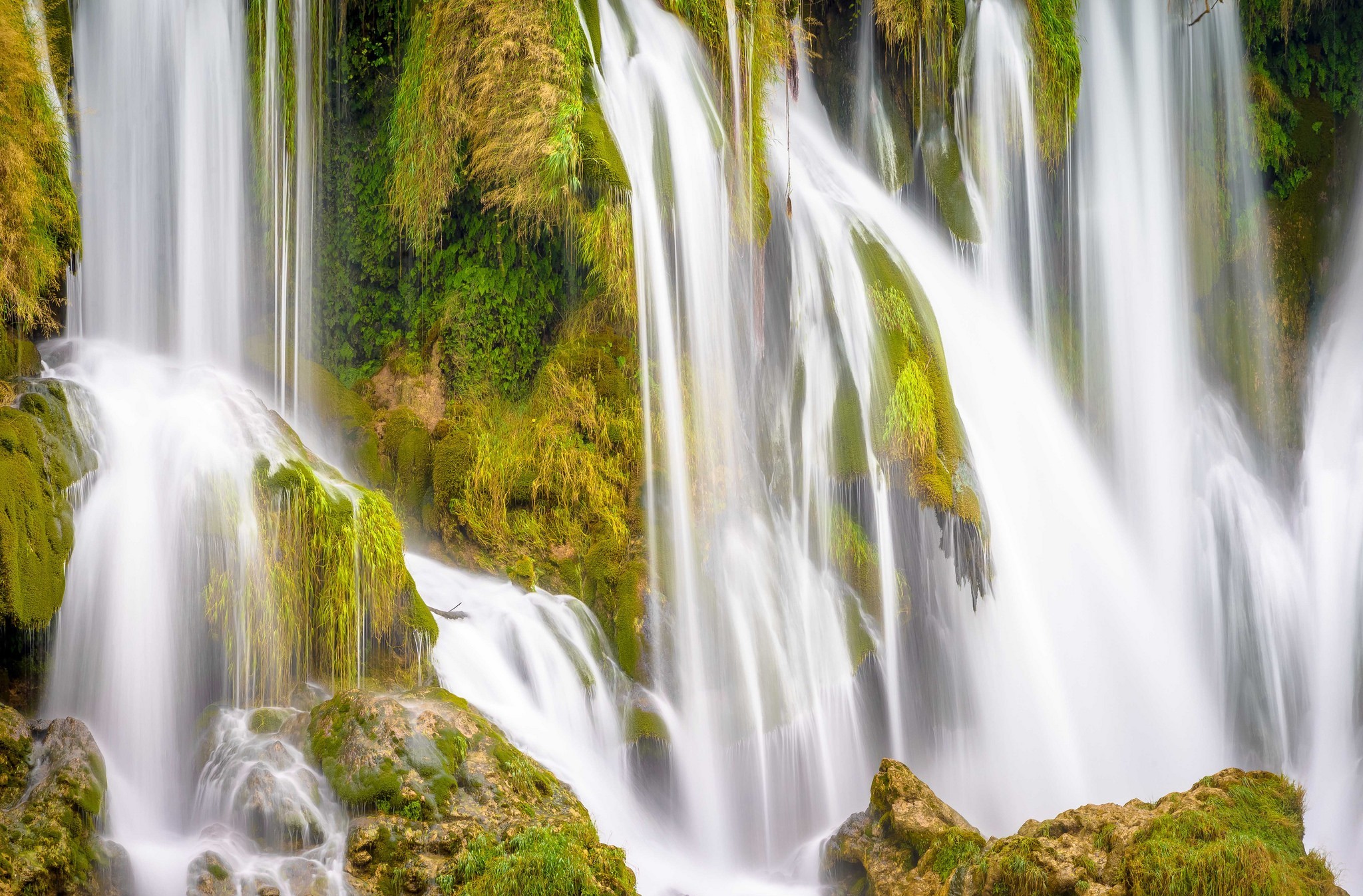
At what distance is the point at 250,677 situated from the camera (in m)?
6.53

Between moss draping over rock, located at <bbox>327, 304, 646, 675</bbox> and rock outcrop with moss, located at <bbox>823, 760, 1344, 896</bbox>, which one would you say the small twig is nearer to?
moss draping over rock, located at <bbox>327, 304, 646, 675</bbox>

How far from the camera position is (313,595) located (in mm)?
6793

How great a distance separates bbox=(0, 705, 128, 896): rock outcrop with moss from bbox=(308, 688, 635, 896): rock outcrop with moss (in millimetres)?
1039

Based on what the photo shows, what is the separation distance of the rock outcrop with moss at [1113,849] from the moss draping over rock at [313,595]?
122 inches

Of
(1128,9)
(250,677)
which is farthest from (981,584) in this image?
(1128,9)

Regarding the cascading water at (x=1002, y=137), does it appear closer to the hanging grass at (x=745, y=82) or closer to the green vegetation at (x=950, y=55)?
the green vegetation at (x=950, y=55)

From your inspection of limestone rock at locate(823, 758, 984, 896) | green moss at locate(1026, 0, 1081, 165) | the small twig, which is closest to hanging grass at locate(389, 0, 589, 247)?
limestone rock at locate(823, 758, 984, 896)

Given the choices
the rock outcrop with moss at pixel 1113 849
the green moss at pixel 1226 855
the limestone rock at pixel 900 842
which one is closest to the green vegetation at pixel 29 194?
the limestone rock at pixel 900 842

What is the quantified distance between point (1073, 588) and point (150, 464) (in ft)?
24.2

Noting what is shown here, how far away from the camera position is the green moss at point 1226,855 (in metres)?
4.85

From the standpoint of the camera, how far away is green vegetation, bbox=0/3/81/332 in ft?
23.2

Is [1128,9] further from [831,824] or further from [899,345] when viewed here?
[831,824]

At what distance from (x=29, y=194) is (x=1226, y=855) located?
773 cm

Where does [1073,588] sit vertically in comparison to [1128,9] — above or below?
below
